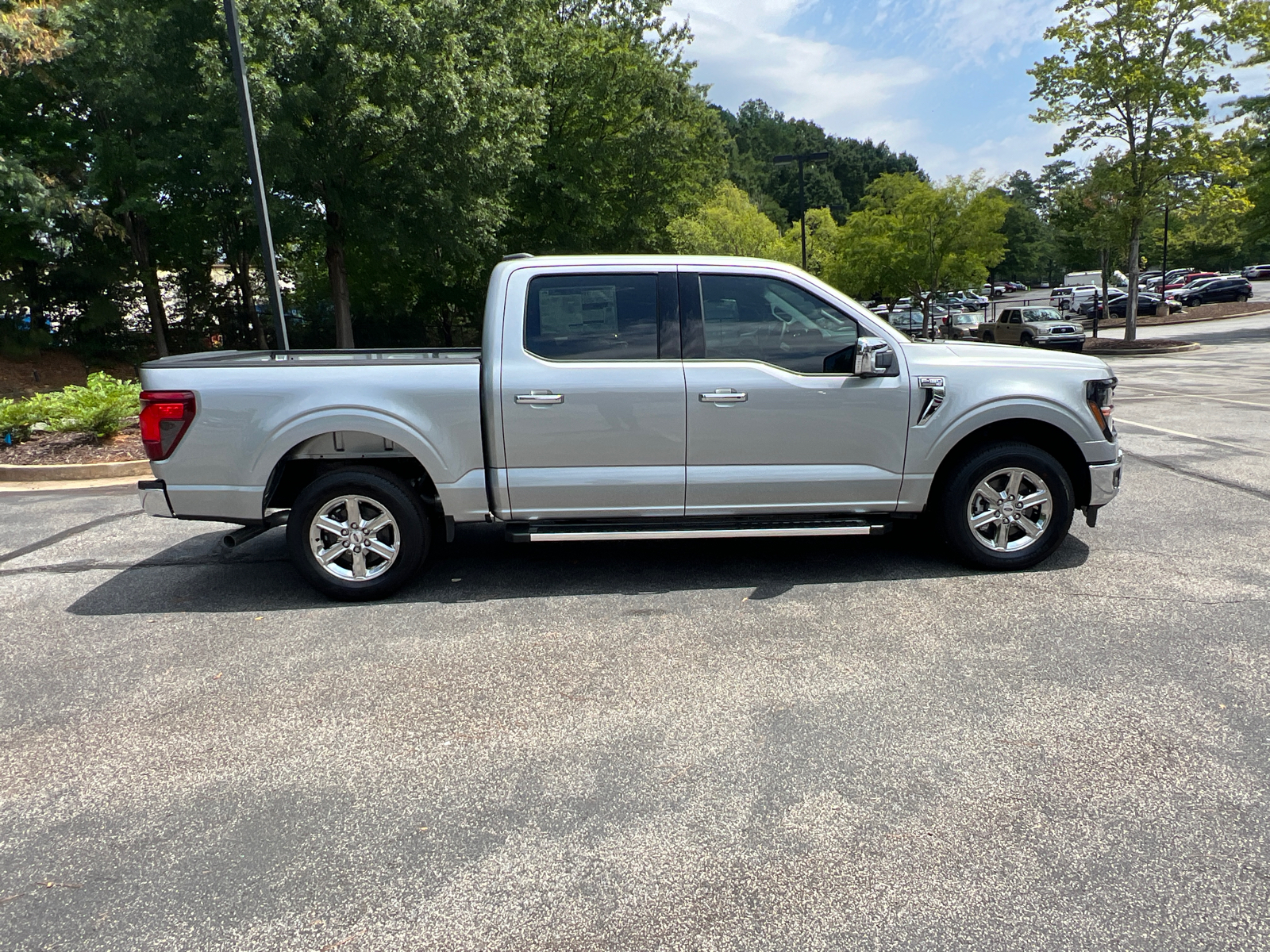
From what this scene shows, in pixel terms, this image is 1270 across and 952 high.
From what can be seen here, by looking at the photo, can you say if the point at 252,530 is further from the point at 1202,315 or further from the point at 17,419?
the point at 1202,315

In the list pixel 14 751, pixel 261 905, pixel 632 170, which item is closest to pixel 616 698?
pixel 261 905

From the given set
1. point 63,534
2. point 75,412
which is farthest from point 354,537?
point 75,412

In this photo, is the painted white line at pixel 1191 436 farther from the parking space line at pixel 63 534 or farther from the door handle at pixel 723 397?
the parking space line at pixel 63 534

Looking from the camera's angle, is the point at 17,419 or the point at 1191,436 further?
the point at 1191,436

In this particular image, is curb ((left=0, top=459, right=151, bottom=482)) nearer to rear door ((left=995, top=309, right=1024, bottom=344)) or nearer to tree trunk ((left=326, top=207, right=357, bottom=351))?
tree trunk ((left=326, top=207, right=357, bottom=351))

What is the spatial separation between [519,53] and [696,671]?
1985 cm

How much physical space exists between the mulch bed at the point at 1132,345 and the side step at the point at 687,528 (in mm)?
26537

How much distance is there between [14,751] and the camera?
11.9 ft

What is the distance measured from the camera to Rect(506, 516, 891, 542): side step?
512 centimetres

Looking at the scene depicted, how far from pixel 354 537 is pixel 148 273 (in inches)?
777

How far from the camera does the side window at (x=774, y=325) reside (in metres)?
5.23

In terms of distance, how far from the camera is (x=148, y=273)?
2122 centimetres

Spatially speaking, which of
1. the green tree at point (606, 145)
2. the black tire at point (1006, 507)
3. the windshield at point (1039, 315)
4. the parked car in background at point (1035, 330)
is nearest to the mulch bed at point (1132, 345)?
the parked car in background at point (1035, 330)

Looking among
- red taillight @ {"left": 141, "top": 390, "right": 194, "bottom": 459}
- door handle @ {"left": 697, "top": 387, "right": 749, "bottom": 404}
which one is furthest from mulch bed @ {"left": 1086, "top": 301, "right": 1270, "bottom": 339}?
red taillight @ {"left": 141, "top": 390, "right": 194, "bottom": 459}
